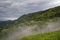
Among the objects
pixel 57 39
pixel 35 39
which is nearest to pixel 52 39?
pixel 57 39

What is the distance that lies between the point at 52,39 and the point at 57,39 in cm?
221

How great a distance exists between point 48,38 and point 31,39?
7870mm

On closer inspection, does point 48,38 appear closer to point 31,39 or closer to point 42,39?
point 42,39

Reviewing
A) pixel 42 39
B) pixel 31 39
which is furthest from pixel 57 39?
pixel 31 39

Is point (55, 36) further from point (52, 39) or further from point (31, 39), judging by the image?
point (31, 39)

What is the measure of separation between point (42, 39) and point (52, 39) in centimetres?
477

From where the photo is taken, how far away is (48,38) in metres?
76.8

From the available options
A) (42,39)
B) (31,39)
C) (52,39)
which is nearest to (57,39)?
(52,39)

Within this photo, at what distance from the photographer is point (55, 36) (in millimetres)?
77312

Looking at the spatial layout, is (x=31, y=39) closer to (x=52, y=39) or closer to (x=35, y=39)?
(x=35, y=39)

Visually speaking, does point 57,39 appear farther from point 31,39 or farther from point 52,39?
point 31,39

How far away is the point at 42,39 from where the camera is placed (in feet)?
249

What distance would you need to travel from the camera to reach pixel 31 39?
2977 inches

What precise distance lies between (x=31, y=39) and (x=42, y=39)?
5.00 metres
